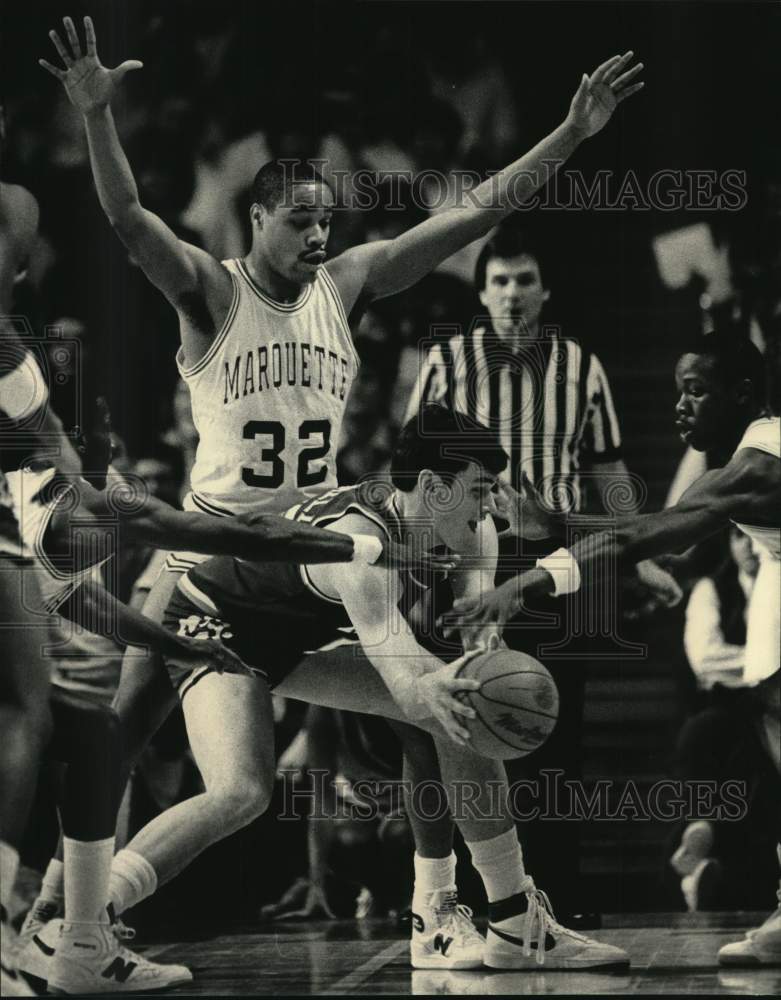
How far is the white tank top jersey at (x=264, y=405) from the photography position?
20.4 feet

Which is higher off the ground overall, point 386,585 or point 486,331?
point 486,331

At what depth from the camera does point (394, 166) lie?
6.36m

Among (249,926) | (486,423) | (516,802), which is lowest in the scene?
(249,926)

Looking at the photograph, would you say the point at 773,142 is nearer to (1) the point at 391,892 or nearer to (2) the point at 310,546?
(2) the point at 310,546

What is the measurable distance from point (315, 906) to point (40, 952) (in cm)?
105

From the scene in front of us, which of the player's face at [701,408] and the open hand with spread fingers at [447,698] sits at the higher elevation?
the player's face at [701,408]

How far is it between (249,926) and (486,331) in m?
2.48

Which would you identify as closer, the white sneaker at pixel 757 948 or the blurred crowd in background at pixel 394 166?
the white sneaker at pixel 757 948

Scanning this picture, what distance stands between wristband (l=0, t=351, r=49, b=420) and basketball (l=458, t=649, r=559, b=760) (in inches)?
76.1

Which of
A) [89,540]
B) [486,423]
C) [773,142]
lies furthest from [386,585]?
[773,142]

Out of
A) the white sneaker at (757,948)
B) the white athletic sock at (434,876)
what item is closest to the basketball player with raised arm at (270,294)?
the white athletic sock at (434,876)

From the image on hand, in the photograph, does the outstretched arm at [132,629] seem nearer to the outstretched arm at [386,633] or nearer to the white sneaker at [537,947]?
the outstretched arm at [386,633]

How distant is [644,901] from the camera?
250 inches

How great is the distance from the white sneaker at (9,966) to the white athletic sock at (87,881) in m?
0.24
